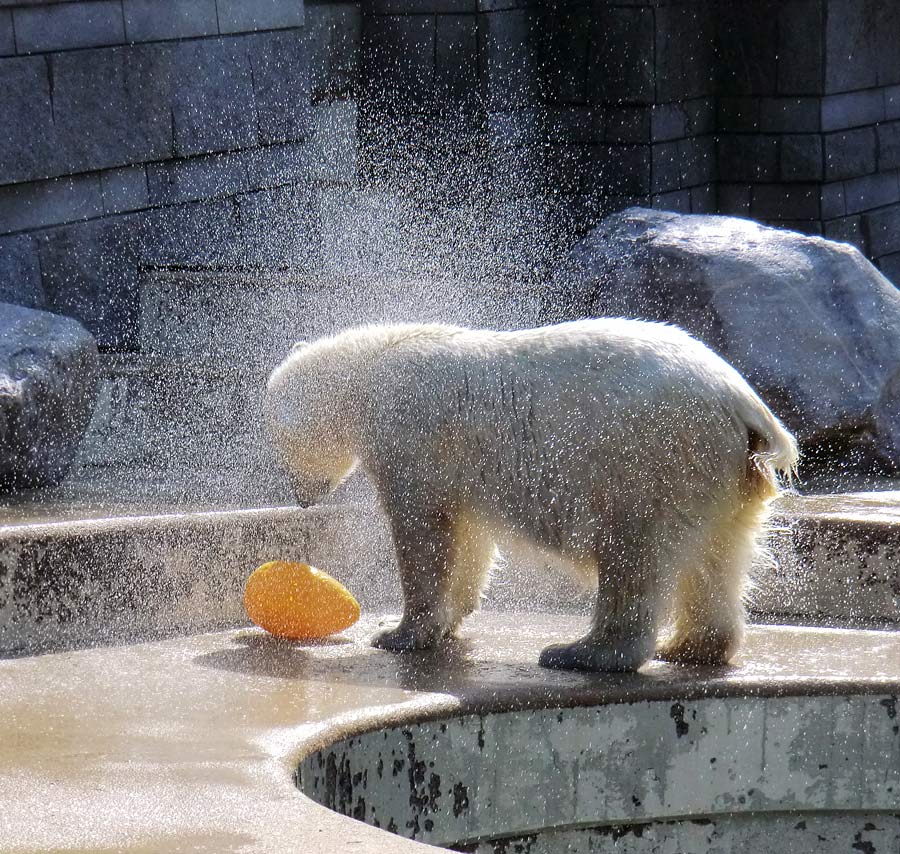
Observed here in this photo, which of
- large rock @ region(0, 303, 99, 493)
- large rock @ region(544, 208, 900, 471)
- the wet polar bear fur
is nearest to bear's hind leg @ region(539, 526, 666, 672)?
the wet polar bear fur

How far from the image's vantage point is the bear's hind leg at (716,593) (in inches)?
167

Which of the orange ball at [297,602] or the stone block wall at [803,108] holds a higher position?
the stone block wall at [803,108]

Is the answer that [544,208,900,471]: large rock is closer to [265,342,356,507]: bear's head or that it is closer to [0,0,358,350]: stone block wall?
[0,0,358,350]: stone block wall

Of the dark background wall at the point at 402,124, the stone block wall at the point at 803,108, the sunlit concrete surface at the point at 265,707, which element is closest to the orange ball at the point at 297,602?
the sunlit concrete surface at the point at 265,707

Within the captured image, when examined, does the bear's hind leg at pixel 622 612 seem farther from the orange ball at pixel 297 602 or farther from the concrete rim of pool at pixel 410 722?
the orange ball at pixel 297 602

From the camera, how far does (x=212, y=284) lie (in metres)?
8.43

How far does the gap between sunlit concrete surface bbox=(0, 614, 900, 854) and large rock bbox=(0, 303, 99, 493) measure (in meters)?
1.77

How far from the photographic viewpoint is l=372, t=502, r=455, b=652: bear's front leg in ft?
14.2

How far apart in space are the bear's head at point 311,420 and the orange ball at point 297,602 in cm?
23

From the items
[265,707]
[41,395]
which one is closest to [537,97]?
[41,395]

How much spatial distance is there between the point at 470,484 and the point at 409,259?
17.8 feet

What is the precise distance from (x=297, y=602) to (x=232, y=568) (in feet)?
2.10

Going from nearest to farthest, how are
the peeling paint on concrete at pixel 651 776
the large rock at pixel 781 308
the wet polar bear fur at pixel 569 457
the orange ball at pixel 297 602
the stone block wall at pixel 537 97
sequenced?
1. the peeling paint on concrete at pixel 651 776
2. the wet polar bear fur at pixel 569 457
3. the orange ball at pixel 297 602
4. the large rock at pixel 781 308
5. the stone block wall at pixel 537 97

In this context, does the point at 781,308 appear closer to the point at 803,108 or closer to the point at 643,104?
the point at 643,104
